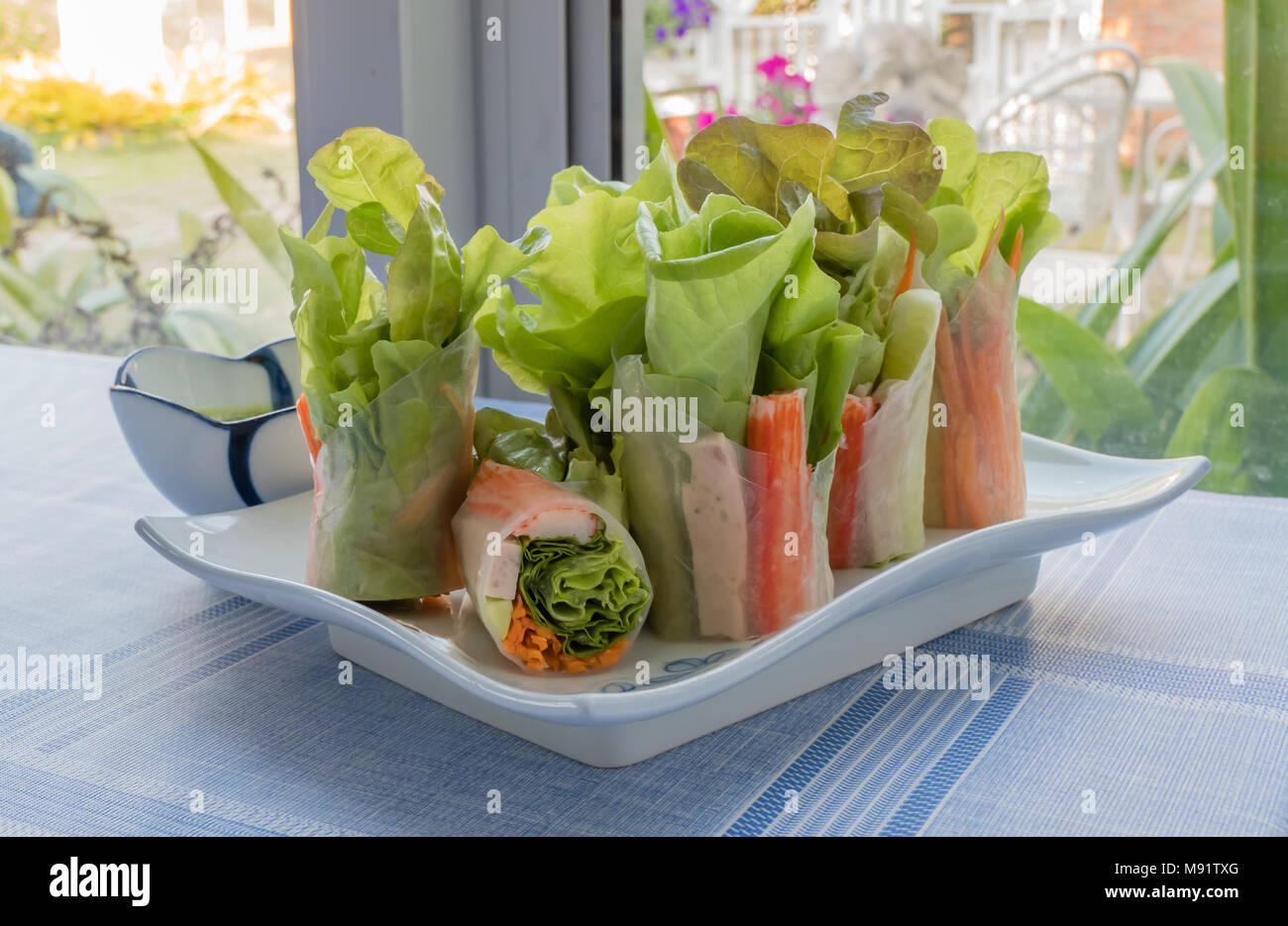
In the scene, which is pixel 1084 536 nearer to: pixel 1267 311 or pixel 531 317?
pixel 531 317

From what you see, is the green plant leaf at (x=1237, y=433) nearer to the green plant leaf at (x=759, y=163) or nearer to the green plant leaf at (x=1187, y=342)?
the green plant leaf at (x=1187, y=342)

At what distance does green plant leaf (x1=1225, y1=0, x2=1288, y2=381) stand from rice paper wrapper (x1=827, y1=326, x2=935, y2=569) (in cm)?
101

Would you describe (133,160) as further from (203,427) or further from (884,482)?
(884,482)

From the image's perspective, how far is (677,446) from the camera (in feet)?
1.83

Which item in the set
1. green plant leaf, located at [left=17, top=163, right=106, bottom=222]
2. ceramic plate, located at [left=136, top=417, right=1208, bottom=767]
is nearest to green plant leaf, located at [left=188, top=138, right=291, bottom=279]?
green plant leaf, located at [left=17, top=163, right=106, bottom=222]

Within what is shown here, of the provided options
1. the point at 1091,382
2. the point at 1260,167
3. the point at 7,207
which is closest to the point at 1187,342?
the point at 1091,382

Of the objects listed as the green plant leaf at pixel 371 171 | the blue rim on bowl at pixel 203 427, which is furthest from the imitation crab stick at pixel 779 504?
the blue rim on bowl at pixel 203 427

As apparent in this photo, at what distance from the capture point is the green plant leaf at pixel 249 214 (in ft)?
5.87

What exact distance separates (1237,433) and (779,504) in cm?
121

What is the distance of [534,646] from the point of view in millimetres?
538

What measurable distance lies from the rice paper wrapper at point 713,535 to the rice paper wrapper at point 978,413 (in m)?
0.16

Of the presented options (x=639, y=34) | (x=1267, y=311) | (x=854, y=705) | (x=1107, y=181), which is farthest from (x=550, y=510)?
(x=1107, y=181)

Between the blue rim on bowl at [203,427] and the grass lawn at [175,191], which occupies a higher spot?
the grass lawn at [175,191]

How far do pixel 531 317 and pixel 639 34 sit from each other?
29.1 inches
